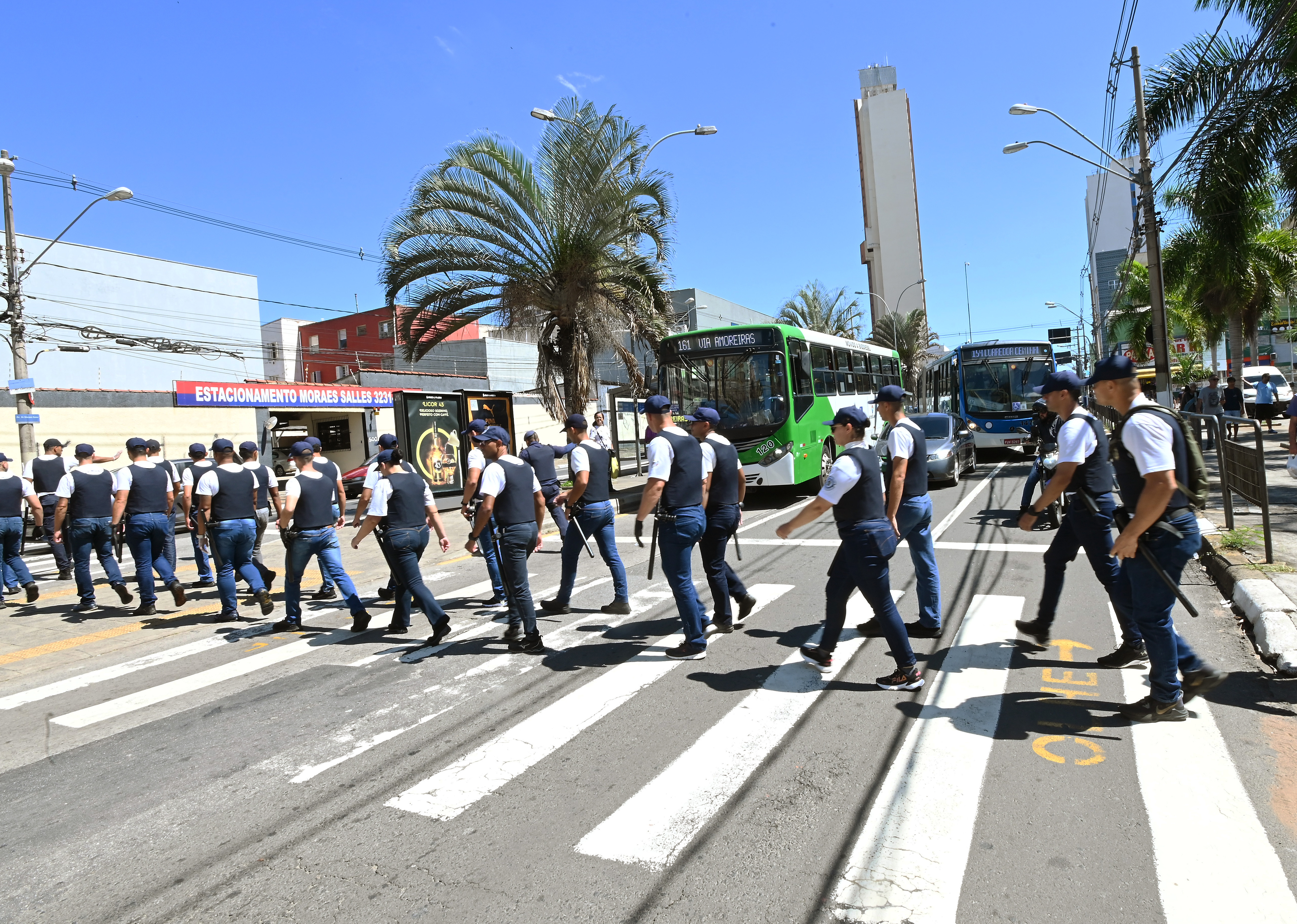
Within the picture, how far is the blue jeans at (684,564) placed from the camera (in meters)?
5.94

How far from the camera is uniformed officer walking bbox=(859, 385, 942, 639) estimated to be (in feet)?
19.8

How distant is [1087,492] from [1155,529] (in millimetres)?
1090

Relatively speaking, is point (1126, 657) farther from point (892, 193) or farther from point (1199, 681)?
point (892, 193)

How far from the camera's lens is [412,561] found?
669cm

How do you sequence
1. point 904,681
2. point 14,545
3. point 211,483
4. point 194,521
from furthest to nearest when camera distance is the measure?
1. point 194,521
2. point 14,545
3. point 211,483
4. point 904,681

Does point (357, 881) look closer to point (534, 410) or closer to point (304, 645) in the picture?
point (304, 645)

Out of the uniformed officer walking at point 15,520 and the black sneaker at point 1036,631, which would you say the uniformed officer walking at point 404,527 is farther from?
the uniformed officer walking at point 15,520

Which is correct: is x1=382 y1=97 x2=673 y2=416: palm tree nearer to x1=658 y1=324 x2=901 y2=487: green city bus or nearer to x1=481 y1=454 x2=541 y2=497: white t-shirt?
x1=658 y1=324 x2=901 y2=487: green city bus

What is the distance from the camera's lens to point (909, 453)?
599cm

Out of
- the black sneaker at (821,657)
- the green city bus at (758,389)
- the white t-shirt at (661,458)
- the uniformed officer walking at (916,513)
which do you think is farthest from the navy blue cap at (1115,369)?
the green city bus at (758,389)

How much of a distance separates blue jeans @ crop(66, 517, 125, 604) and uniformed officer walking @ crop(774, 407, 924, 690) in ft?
24.9

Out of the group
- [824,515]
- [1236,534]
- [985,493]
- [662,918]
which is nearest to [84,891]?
[662,918]

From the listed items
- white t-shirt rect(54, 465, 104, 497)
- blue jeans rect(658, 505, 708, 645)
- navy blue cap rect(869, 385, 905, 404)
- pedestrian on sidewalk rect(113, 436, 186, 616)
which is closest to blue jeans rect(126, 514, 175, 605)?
pedestrian on sidewalk rect(113, 436, 186, 616)

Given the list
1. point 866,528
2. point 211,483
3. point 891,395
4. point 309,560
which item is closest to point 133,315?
point 211,483
